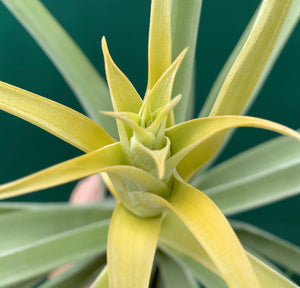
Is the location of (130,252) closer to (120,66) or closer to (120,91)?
(120,91)

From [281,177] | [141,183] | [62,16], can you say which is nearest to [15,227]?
[141,183]

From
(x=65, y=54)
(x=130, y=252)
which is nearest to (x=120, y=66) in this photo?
(x=65, y=54)

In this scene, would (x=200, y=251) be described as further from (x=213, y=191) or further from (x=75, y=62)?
(x=75, y=62)

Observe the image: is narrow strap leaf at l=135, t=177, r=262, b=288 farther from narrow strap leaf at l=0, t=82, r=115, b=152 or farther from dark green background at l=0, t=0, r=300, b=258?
dark green background at l=0, t=0, r=300, b=258

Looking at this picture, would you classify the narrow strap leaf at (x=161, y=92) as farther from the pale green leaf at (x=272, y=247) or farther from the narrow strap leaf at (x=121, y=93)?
the pale green leaf at (x=272, y=247)

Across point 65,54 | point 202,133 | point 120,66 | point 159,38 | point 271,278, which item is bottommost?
point 271,278
